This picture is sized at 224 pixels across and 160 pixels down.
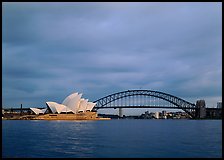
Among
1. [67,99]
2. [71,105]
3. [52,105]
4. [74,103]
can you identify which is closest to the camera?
[74,103]

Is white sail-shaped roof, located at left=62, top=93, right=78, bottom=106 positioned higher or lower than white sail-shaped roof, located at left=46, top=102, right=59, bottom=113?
higher

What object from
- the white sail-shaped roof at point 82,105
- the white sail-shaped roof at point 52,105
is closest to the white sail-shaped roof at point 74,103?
the white sail-shaped roof at point 82,105

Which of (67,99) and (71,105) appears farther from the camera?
(67,99)

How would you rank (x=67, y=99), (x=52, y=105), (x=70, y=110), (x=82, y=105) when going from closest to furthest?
(x=70, y=110) → (x=67, y=99) → (x=52, y=105) → (x=82, y=105)

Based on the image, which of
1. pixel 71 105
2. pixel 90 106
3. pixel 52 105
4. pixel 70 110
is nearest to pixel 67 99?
pixel 71 105

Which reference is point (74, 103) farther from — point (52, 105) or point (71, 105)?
point (52, 105)

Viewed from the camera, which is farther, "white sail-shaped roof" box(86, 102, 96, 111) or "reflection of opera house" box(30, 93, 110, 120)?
"white sail-shaped roof" box(86, 102, 96, 111)

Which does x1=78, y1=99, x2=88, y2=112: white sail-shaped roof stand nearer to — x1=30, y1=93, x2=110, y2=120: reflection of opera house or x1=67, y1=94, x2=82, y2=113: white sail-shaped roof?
x1=30, y1=93, x2=110, y2=120: reflection of opera house

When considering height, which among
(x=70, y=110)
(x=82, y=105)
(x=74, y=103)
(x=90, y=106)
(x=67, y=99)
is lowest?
(x=70, y=110)

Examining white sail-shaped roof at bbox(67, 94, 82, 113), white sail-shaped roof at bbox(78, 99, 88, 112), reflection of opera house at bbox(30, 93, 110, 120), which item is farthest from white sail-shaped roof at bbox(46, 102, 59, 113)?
white sail-shaped roof at bbox(78, 99, 88, 112)
